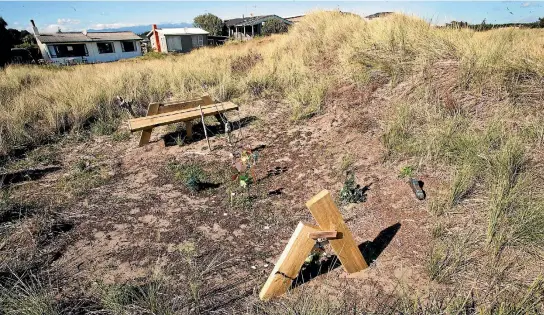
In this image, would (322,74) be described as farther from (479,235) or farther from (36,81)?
(36,81)

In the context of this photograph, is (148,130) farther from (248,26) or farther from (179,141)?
(248,26)

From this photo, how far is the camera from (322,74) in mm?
6867

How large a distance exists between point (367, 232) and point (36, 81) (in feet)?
30.4

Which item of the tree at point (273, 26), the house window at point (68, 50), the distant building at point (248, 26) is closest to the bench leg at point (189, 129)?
the tree at point (273, 26)

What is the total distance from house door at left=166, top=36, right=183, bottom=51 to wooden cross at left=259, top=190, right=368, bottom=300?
35.7 m

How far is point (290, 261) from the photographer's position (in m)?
2.16

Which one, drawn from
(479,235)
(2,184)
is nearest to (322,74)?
(479,235)

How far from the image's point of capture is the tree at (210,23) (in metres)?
39.1

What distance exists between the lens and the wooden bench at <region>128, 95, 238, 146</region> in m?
4.80

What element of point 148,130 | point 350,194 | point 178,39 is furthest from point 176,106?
point 178,39

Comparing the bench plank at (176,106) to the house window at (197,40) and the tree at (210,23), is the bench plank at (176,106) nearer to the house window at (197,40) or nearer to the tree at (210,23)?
the house window at (197,40)

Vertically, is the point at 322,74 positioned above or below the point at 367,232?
above

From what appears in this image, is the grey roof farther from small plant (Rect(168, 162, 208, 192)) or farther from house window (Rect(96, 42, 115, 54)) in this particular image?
small plant (Rect(168, 162, 208, 192))

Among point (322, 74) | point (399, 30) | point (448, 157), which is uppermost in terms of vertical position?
point (399, 30)
